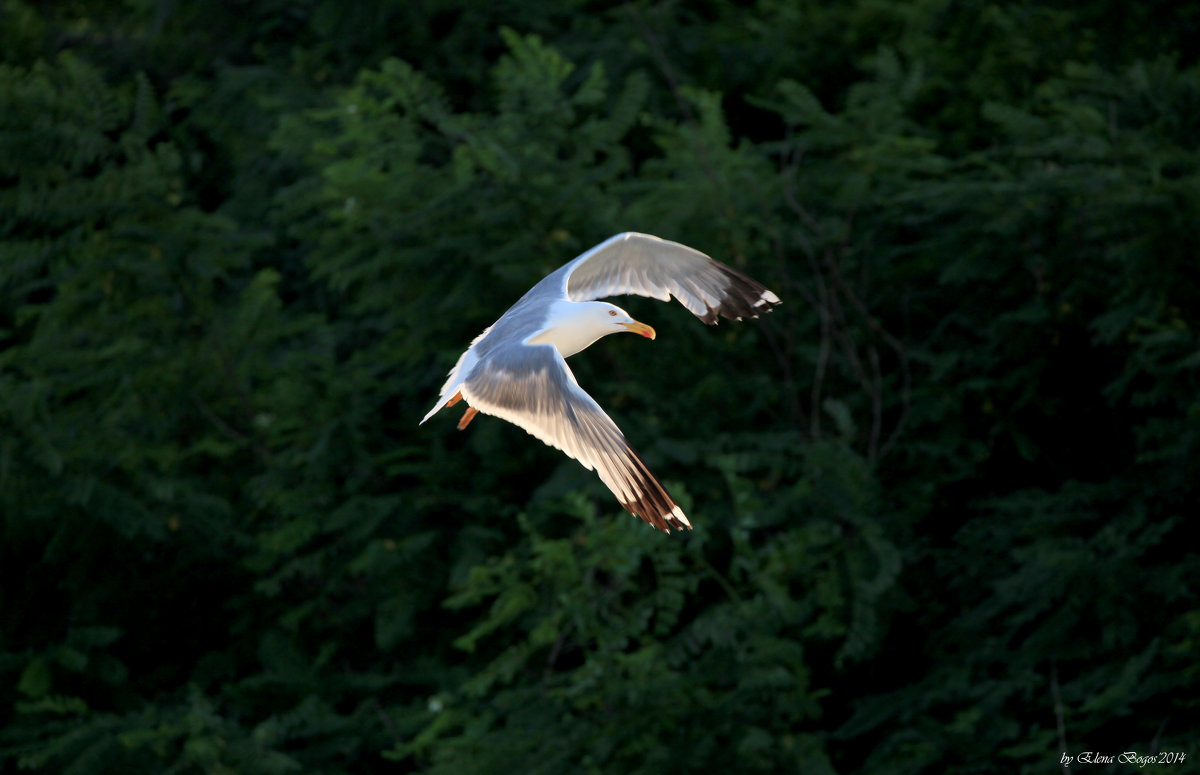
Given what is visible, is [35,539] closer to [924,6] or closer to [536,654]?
[536,654]

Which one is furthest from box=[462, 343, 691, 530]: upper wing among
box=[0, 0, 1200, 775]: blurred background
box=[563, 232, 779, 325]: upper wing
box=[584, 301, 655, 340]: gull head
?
box=[0, 0, 1200, 775]: blurred background

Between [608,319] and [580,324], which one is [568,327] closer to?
[580,324]

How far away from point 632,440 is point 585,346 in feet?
9.91

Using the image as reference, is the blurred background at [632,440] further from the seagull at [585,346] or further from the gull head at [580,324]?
the gull head at [580,324]

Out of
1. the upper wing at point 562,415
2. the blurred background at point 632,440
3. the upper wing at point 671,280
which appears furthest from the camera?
the blurred background at point 632,440

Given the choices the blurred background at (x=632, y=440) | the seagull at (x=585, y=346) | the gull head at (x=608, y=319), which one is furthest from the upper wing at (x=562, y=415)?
the blurred background at (x=632, y=440)

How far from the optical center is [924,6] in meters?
10.6

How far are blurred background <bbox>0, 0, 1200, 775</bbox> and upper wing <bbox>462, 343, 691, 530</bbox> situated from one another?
3.13m

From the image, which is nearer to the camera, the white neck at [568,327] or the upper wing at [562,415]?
the upper wing at [562,415]

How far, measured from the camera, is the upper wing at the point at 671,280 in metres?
6.48

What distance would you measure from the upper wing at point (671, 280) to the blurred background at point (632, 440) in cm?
177

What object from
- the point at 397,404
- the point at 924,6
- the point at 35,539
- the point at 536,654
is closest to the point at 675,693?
the point at 536,654

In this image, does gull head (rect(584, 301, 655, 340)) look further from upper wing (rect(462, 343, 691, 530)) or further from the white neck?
upper wing (rect(462, 343, 691, 530))

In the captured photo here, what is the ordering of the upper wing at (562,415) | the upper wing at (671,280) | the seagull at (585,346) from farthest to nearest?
the upper wing at (671,280), the seagull at (585,346), the upper wing at (562,415)
